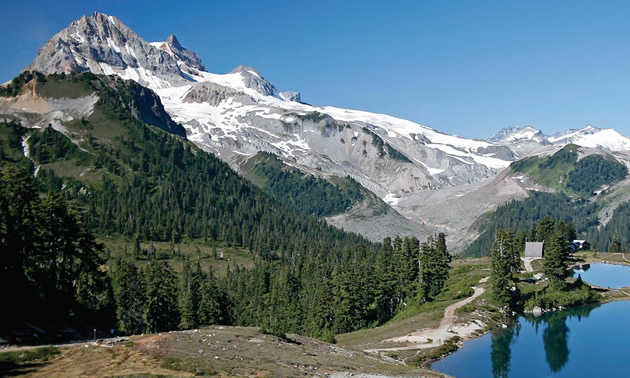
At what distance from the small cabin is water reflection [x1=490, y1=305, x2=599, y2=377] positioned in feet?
128

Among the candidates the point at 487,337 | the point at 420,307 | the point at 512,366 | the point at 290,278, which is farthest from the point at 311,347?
the point at 290,278

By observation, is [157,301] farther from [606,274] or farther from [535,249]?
[606,274]

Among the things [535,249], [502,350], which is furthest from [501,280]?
[535,249]

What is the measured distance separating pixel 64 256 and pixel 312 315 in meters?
61.1

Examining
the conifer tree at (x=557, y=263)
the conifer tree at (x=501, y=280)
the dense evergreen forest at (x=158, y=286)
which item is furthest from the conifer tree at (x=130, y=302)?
the conifer tree at (x=557, y=263)

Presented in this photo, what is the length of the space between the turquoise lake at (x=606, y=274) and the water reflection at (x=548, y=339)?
88.6 ft

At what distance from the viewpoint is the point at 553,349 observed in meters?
98.7

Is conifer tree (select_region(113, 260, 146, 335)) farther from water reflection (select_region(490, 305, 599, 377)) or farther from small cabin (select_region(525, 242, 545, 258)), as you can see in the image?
small cabin (select_region(525, 242, 545, 258))

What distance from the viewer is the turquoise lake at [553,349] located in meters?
85.6

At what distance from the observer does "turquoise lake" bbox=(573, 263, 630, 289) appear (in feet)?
492

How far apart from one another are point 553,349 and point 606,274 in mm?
78078

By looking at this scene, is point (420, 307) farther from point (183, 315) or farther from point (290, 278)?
point (183, 315)

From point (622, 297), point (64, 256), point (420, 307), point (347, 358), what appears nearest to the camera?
point (347, 358)

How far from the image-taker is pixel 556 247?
415ft
